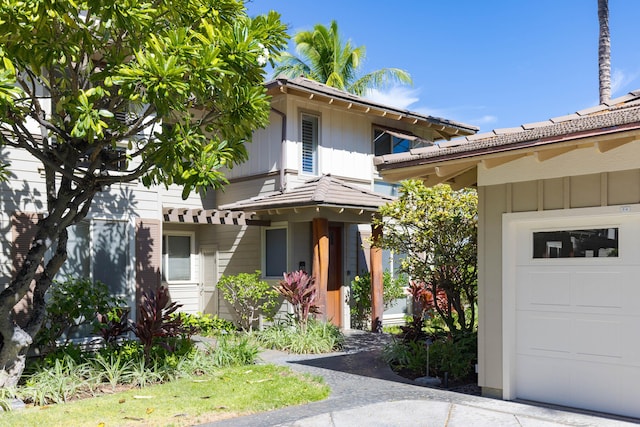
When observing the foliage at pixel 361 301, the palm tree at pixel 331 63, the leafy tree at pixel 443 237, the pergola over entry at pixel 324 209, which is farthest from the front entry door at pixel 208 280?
the palm tree at pixel 331 63

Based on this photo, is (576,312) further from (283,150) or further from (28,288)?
(283,150)

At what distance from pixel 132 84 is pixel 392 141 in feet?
36.8

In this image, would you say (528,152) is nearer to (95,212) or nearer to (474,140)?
(474,140)

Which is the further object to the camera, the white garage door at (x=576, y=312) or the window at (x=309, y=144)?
the window at (x=309, y=144)

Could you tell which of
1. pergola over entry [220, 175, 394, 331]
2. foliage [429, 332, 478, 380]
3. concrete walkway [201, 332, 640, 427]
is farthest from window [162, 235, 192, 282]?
foliage [429, 332, 478, 380]

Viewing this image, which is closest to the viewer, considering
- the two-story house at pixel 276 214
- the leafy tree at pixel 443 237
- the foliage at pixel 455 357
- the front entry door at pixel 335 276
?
the foliage at pixel 455 357

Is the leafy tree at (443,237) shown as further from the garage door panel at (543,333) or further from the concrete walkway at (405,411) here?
the garage door panel at (543,333)

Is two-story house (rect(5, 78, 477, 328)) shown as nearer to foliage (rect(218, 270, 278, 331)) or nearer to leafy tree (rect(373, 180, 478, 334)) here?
foliage (rect(218, 270, 278, 331))

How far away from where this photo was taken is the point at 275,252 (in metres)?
14.6

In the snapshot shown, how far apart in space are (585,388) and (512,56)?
26210mm

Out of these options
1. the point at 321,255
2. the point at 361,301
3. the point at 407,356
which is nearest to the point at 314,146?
the point at 321,255

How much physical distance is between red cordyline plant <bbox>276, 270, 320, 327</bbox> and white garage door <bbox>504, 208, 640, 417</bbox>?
5.65 metres

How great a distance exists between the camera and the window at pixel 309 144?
15.1 metres

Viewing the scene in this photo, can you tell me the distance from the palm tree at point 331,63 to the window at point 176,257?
16.6m
